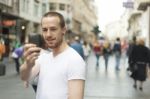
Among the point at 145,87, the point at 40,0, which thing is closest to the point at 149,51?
the point at 145,87

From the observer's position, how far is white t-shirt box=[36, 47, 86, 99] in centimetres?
386

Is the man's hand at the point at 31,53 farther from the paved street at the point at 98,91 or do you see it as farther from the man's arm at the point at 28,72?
the paved street at the point at 98,91

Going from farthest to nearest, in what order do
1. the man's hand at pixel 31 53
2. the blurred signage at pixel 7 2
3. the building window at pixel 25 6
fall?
the building window at pixel 25 6 → the blurred signage at pixel 7 2 → the man's hand at pixel 31 53

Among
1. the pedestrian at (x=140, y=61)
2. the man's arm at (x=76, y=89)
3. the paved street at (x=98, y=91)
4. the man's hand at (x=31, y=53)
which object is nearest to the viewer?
the man's arm at (x=76, y=89)

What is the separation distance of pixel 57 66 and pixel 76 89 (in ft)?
0.91

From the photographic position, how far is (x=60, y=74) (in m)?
3.92

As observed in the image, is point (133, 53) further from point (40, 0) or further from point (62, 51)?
point (40, 0)

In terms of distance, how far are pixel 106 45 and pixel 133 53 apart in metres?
13.3

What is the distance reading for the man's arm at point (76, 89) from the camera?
3773 millimetres

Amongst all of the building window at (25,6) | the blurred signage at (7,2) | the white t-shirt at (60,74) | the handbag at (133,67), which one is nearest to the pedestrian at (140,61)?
the handbag at (133,67)

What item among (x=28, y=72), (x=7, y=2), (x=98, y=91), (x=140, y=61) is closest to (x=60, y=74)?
(x=28, y=72)

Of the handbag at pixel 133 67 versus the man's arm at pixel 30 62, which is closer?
the man's arm at pixel 30 62

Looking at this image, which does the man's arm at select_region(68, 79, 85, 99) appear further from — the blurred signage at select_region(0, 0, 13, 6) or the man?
the blurred signage at select_region(0, 0, 13, 6)

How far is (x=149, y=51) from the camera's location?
55.0 ft
